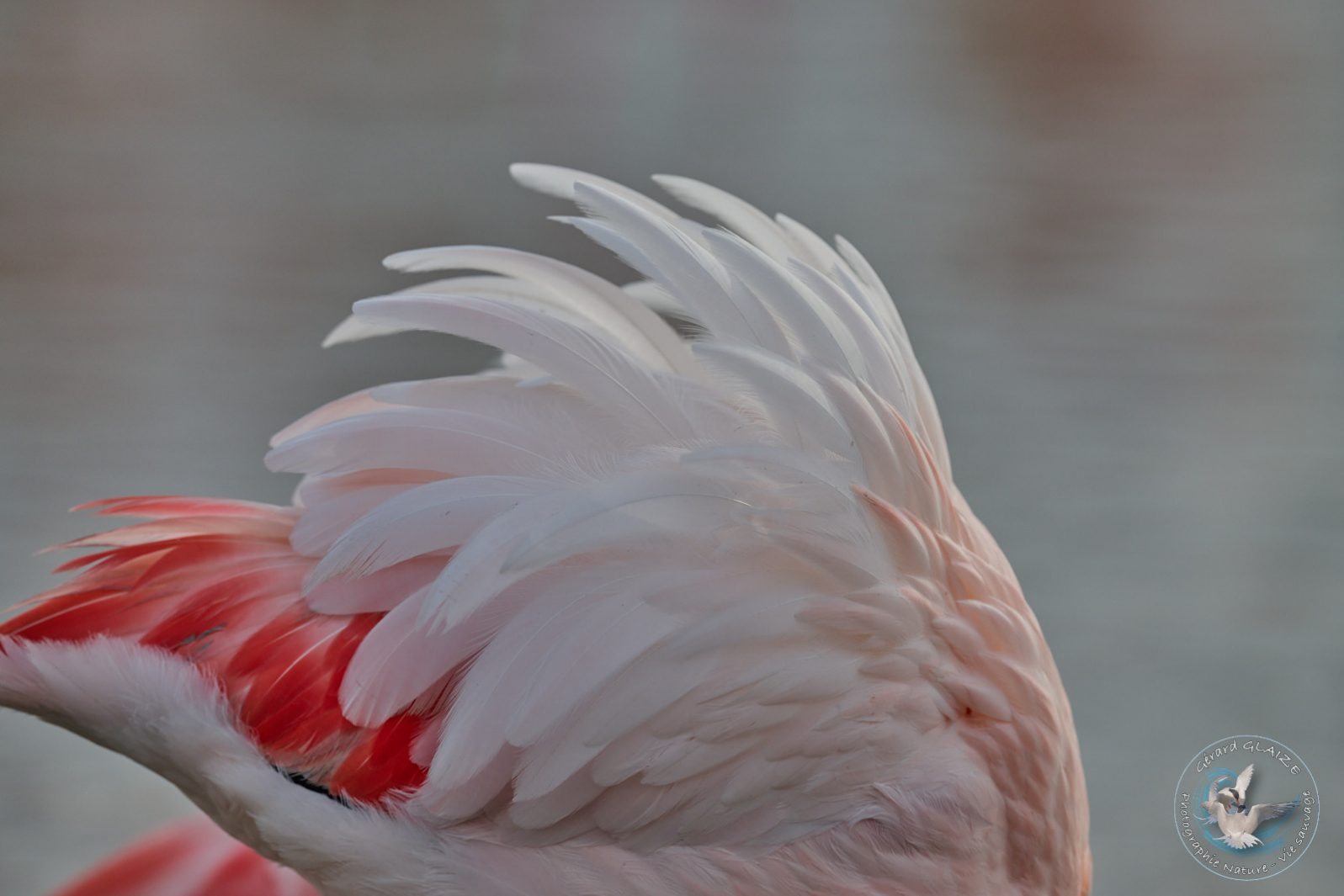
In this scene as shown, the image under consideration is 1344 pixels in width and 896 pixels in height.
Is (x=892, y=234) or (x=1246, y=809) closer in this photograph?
(x=1246, y=809)

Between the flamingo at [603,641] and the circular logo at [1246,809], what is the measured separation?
43cm

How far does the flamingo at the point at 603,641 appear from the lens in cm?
84

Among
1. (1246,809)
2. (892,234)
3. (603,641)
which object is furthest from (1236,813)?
(892,234)

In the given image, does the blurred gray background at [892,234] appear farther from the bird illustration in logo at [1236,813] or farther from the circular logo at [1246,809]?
the bird illustration in logo at [1236,813]

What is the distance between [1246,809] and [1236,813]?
2cm

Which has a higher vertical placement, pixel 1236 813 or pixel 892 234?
pixel 892 234

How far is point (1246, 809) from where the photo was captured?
4.22 ft

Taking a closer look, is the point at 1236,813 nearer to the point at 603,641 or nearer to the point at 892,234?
the point at 603,641

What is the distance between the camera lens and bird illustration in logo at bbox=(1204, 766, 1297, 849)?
4.17 feet

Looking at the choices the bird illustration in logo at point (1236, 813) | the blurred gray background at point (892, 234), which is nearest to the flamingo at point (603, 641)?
the bird illustration in logo at point (1236, 813)

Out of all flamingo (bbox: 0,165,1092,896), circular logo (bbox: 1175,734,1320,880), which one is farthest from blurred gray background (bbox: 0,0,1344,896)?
flamingo (bbox: 0,165,1092,896)

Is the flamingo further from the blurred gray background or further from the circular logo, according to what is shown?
the blurred gray background

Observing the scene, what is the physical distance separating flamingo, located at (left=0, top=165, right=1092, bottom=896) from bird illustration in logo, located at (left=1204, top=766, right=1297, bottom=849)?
41 centimetres

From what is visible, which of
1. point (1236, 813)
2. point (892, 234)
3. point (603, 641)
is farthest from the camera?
point (892, 234)
